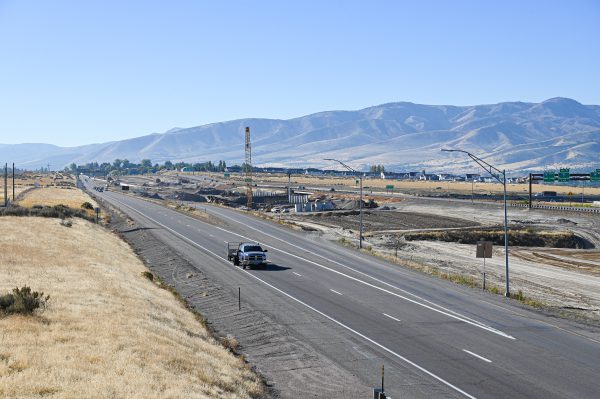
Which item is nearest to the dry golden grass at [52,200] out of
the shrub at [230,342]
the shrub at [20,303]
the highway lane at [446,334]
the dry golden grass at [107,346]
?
the highway lane at [446,334]

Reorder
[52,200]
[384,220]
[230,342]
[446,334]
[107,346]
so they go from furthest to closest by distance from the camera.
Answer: [52,200] → [384,220] → [446,334] → [230,342] → [107,346]

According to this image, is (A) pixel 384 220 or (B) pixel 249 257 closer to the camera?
(B) pixel 249 257

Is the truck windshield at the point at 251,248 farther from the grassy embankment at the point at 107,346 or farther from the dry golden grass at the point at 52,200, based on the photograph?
the dry golden grass at the point at 52,200

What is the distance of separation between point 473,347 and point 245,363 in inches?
374

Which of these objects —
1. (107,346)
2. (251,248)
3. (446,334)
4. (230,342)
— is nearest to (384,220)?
(251,248)

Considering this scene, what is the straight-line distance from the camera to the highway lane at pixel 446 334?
23359mm

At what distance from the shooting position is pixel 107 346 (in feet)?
71.7

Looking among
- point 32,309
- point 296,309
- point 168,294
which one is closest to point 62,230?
point 168,294

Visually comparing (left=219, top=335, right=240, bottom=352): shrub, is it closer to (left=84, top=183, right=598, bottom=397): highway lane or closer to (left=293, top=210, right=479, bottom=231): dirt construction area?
(left=84, top=183, right=598, bottom=397): highway lane

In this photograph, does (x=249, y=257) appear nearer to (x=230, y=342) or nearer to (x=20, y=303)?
(x=230, y=342)

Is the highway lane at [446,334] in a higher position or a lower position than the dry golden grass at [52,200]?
lower

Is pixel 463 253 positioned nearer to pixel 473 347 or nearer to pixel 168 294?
pixel 168 294

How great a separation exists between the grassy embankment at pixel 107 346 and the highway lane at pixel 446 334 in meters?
6.66

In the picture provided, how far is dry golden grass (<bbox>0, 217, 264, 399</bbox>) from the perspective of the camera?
1755cm
